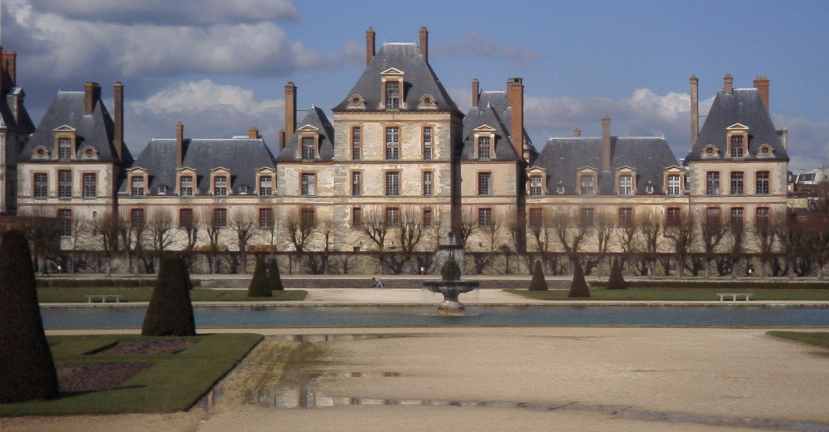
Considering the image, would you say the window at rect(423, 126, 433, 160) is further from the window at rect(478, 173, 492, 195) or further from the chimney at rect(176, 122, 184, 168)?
the chimney at rect(176, 122, 184, 168)

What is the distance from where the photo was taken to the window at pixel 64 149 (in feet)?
197

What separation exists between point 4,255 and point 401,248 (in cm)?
4245

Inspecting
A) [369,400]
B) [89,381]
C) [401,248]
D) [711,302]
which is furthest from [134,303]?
[401,248]

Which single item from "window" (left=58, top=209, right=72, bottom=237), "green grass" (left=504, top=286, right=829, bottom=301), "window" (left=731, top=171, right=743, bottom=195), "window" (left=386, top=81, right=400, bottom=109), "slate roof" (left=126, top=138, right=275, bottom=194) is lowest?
"green grass" (left=504, top=286, right=829, bottom=301)

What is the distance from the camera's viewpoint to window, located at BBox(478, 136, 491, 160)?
5875cm

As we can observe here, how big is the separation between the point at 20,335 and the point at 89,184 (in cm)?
4785

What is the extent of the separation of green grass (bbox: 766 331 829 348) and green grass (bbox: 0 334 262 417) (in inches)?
364

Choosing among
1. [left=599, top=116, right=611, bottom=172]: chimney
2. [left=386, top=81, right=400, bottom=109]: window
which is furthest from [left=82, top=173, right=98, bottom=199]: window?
[left=599, top=116, right=611, bottom=172]: chimney

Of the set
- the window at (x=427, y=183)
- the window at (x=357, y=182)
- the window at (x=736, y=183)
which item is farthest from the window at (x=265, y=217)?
the window at (x=736, y=183)

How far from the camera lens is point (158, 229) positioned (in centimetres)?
5569

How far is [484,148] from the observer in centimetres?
5878

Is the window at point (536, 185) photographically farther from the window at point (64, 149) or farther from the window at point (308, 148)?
the window at point (64, 149)

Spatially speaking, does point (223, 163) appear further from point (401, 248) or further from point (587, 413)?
point (587, 413)

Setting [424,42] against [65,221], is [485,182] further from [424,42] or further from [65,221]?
[65,221]
